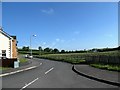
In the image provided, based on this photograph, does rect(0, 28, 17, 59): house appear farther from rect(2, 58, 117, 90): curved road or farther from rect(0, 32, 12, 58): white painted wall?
rect(2, 58, 117, 90): curved road

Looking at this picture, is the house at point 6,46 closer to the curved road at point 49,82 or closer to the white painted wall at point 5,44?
the white painted wall at point 5,44

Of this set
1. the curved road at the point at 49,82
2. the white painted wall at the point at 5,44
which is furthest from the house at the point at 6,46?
the curved road at the point at 49,82

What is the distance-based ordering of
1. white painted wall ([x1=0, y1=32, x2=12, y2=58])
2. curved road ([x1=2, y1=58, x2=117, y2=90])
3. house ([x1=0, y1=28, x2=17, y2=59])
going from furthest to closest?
white painted wall ([x1=0, y1=32, x2=12, y2=58]) < house ([x1=0, y1=28, x2=17, y2=59]) < curved road ([x1=2, y1=58, x2=117, y2=90])

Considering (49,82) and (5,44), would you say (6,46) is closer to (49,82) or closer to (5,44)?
(5,44)

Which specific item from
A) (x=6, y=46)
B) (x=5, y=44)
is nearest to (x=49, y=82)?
(x=6, y=46)

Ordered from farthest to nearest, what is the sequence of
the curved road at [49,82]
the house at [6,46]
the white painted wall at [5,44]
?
1. the white painted wall at [5,44]
2. the house at [6,46]
3. the curved road at [49,82]

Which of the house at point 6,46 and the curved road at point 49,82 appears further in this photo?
the house at point 6,46

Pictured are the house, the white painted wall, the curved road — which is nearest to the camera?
the curved road

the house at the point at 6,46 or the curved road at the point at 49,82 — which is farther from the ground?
the house at the point at 6,46

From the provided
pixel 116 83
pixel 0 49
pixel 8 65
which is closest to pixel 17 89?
pixel 116 83

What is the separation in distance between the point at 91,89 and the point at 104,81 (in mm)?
4103

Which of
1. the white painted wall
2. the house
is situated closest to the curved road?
the house

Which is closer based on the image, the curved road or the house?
the curved road

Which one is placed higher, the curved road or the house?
the house
